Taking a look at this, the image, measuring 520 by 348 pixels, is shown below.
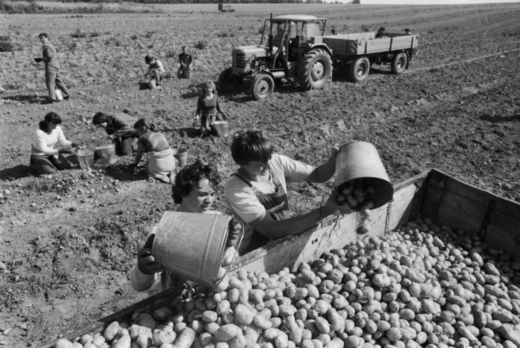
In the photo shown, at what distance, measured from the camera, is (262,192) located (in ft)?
10.7

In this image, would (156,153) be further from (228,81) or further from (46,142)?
(228,81)

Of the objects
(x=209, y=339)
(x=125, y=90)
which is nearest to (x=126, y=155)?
(x=125, y=90)

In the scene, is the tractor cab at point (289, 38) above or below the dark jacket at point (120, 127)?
above

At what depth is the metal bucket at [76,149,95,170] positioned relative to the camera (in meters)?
7.22

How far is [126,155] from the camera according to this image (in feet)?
26.6

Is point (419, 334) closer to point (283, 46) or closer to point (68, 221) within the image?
point (68, 221)

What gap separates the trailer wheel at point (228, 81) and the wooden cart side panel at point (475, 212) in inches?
349

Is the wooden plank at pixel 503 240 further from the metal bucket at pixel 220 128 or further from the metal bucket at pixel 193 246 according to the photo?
the metal bucket at pixel 220 128

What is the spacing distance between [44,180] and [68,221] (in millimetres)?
1539

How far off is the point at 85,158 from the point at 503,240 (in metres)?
6.61

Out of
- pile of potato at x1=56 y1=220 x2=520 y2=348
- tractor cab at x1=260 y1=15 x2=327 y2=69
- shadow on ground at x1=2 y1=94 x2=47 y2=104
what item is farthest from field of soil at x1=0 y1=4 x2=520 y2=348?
pile of potato at x1=56 y1=220 x2=520 y2=348

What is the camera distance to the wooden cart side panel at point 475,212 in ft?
12.8

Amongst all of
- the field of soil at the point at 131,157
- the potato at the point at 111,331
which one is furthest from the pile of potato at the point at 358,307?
the field of soil at the point at 131,157

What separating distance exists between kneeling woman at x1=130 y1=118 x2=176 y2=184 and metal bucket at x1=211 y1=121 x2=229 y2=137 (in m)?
1.74
